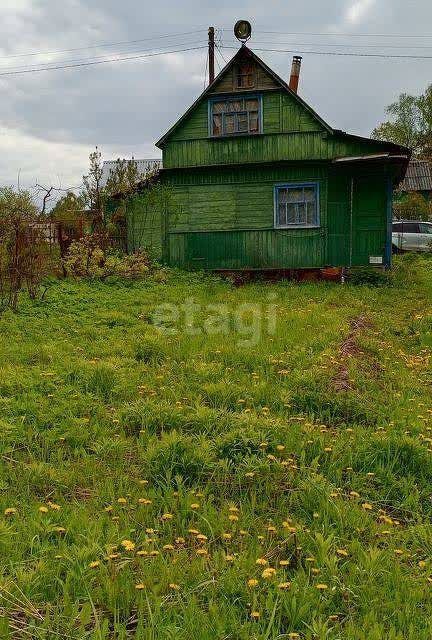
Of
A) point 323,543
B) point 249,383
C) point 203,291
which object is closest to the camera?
point 323,543

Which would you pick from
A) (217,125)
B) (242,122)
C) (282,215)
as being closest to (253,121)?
(242,122)

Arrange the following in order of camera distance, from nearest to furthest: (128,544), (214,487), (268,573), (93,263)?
(268,573)
(128,544)
(214,487)
(93,263)

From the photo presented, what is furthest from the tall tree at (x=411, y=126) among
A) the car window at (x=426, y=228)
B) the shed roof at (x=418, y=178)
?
the car window at (x=426, y=228)

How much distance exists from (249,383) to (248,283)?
949cm

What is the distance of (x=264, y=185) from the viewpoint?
52.7 ft

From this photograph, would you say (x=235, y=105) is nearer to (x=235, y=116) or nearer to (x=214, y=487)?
(x=235, y=116)

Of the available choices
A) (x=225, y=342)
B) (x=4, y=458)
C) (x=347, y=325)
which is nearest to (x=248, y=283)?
(x=347, y=325)

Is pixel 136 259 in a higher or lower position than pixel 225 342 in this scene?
higher

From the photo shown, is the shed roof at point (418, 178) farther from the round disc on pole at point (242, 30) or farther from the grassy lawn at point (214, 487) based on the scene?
the grassy lawn at point (214, 487)

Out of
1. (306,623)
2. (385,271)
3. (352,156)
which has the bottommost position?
(306,623)

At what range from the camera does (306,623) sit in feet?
7.86

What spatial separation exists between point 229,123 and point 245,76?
Answer: 142 centimetres

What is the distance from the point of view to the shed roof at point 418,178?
40625 mm

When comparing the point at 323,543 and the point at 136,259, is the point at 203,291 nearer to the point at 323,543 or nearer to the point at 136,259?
the point at 136,259
